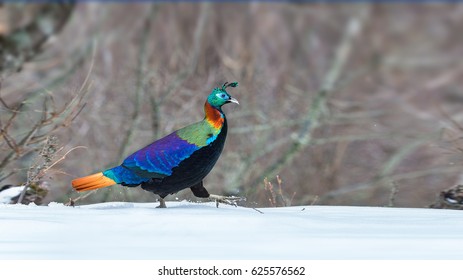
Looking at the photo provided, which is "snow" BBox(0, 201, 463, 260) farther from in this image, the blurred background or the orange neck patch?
the blurred background

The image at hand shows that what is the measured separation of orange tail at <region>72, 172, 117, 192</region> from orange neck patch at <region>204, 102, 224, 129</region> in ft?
2.26

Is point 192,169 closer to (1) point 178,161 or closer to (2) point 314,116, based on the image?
(1) point 178,161

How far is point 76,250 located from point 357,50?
620 inches

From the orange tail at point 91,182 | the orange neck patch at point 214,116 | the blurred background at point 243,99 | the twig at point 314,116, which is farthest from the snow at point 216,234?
the twig at point 314,116

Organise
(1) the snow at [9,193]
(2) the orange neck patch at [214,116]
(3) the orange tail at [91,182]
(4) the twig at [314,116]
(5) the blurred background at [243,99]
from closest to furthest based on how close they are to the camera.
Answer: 1. (3) the orange tail at [91,182]
2. (2) the orange neck patch at [214,116]
3. (1) the snow at [9,193]
4. (5) the blurred background at [243,99]
5. (4) the twig at [314,116]

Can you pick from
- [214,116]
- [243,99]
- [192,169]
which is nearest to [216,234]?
[192,169]

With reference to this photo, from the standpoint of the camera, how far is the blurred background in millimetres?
12125

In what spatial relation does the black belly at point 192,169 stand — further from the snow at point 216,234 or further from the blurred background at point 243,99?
the blurred background at point 243,99

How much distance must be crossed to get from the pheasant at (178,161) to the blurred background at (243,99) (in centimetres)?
138

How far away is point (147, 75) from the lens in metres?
13.3

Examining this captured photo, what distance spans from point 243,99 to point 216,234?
7.99 metres

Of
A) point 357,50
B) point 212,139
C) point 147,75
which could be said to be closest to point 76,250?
point 212,139

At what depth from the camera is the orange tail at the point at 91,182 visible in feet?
22.8

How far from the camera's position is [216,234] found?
627 centimetres
